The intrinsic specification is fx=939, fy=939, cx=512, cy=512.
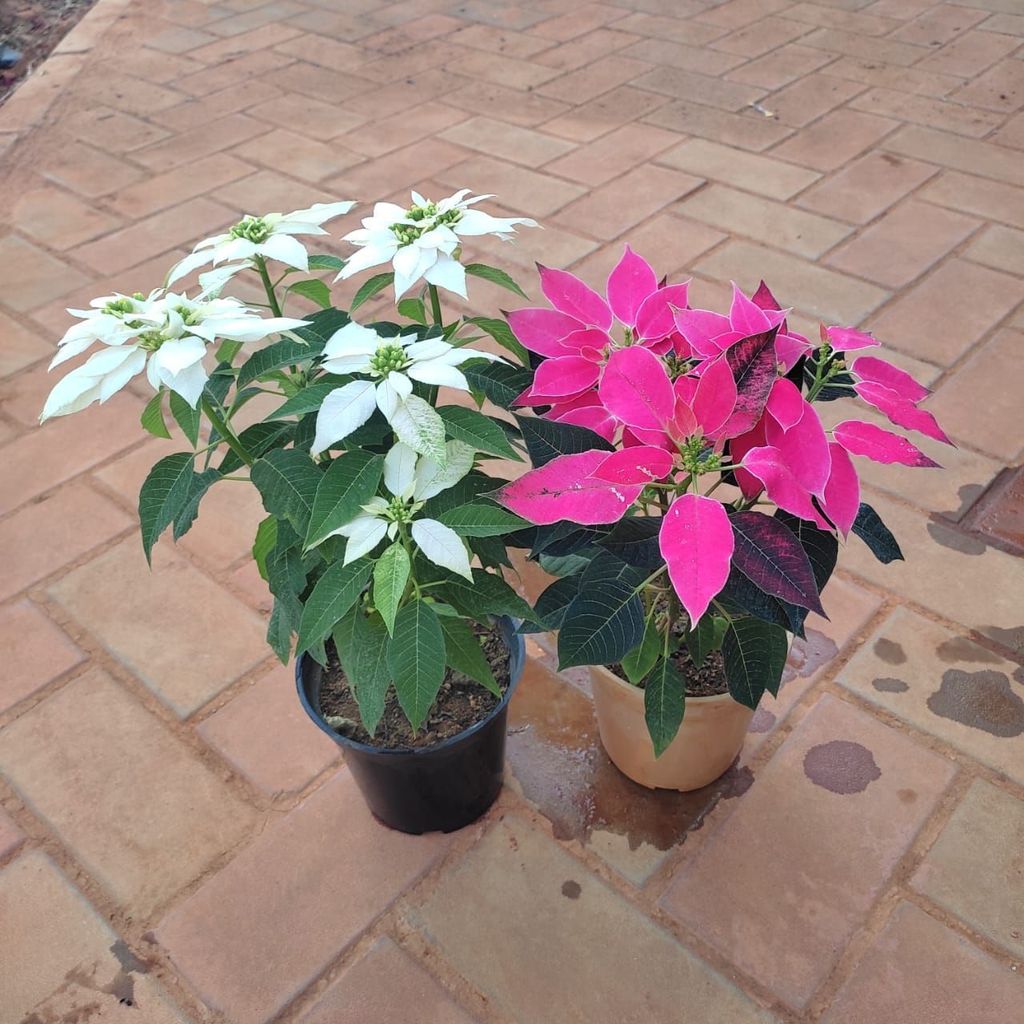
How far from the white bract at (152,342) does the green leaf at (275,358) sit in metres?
0.06

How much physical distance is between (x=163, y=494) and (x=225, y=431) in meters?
0.09

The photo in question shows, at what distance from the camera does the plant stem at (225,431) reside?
38.6 inches

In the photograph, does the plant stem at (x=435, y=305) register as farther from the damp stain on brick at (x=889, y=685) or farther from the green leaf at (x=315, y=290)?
the damp stain on brick at (x=889, y=685)

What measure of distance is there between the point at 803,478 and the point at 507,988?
30.7 inches

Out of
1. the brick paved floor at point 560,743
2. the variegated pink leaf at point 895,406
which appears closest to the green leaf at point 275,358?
the variegated pink leaf at point 895,406

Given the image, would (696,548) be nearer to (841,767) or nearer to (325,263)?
(325,263)

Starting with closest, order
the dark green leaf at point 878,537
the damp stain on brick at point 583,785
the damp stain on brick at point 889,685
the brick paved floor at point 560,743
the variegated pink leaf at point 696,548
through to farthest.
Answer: the variegated pink leaf at point 696,548, the dark green leaf at point 878,537, the brick paved floor at point 560,743, the damp stain on brick at point 583,785, the damp stain on brick at point 889,685

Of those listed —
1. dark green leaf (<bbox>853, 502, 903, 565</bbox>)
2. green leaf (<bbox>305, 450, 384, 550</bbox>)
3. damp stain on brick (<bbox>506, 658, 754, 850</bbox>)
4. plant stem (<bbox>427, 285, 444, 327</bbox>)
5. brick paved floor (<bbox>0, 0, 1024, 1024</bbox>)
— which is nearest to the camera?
green leaf (<bbox>305, 450, 384, 550</bbox>)

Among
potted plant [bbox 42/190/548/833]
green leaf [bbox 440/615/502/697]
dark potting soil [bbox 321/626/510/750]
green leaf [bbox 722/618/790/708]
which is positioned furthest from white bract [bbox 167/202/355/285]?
green leaf [bbox 722/618/790/708]

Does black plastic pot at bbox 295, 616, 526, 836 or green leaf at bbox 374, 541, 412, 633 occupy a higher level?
green leaf at bbox 374, 541, 412, 633

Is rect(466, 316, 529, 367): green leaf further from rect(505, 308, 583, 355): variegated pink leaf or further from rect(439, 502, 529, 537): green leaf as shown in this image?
rect(439, 502, 529, 537): green leaf

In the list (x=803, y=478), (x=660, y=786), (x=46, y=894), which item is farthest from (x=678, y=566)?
(x=46, y=894)

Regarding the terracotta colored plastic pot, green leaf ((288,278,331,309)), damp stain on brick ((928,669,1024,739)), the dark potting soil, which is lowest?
damp stain on brick ((928,669,1024,739))

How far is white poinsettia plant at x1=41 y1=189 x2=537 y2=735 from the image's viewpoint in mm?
875
